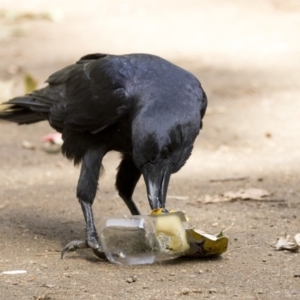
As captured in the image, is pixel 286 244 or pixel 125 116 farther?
pixel 125 116

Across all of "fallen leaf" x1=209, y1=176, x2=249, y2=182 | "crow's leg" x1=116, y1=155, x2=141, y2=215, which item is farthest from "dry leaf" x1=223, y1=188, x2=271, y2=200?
"crow's leg" x1=116, y1=155, x2=141, y2=215

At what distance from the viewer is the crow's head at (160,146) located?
4.40m

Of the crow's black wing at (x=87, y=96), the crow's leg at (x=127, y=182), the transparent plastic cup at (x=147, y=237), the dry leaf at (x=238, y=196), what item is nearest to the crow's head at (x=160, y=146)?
the transparent plastic cup at (x=147, y=237)

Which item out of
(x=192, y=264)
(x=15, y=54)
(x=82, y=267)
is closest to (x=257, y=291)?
(x=192, y=264)

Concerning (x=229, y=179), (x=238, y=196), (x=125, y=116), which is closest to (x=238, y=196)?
(x=238, y=196)

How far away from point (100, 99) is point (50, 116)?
57 centimetres

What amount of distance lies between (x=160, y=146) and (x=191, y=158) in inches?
123

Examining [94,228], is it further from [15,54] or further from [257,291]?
[15,54]

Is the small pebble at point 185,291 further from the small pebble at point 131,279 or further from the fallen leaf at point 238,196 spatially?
the fallen leaf at point 238,196

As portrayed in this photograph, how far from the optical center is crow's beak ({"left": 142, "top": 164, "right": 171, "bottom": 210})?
4461mm

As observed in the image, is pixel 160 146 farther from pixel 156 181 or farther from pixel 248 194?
pixel 248 194

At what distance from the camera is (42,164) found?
292 inches

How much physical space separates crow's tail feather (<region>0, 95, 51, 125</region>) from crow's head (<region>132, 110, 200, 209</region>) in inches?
49.3

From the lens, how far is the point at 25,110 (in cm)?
586
